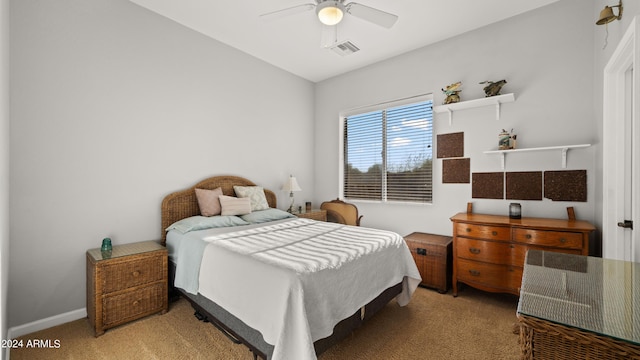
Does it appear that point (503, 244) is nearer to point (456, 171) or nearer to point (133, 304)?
point (456, 171)

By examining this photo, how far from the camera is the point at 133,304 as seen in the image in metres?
2.27

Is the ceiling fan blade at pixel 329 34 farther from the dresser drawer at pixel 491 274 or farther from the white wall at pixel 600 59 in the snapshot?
the dresser drawer at pixel 491 274

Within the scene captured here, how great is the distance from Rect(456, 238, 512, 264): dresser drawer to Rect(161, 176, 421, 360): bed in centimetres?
73

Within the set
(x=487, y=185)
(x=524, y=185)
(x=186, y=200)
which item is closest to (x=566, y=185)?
(x=524, y=185)

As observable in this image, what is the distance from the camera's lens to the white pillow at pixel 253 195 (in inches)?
135

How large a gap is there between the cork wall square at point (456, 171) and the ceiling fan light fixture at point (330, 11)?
219 centimetres

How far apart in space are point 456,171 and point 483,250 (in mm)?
1022

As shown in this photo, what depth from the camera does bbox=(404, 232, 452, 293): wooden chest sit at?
290 centimetres

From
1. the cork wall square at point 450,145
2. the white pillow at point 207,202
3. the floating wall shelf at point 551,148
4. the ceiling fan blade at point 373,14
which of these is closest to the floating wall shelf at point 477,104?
the cork wall square at point 450,145

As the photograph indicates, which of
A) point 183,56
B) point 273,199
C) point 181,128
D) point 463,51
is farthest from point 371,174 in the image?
point 183,56

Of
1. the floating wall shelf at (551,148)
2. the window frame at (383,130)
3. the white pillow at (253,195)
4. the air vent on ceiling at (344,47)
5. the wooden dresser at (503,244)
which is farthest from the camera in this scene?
the window frame at (383,130)

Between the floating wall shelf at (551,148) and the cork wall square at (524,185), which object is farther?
the cork wall square at (524,185)

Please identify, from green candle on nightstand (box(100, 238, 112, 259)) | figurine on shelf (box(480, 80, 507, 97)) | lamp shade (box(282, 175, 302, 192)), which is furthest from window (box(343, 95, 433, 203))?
green candle on nightstand (box(100, 238, 112, 259))

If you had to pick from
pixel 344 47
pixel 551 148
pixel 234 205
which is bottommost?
pixel 234 205
